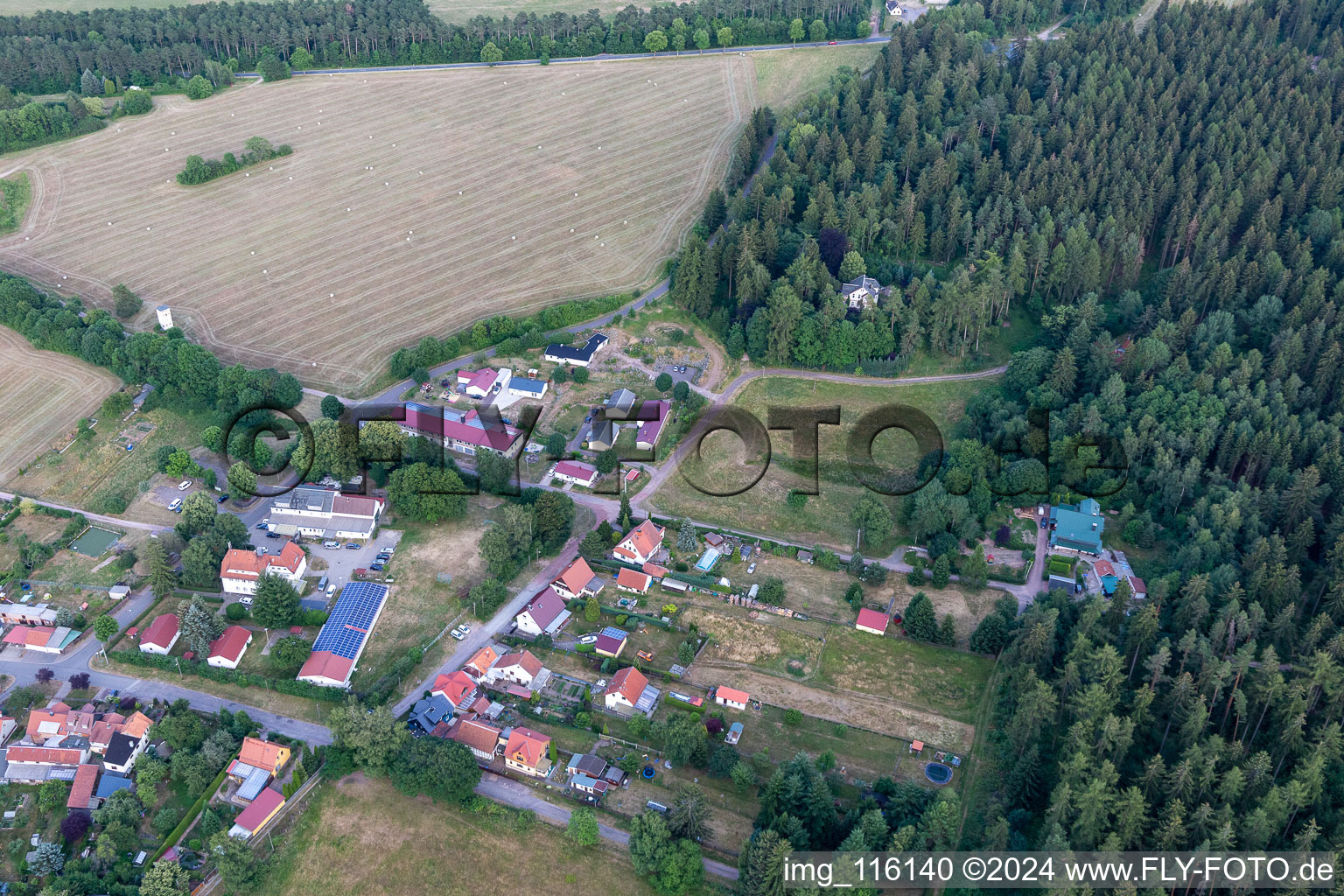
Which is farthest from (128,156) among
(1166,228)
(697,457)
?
(1166,228)

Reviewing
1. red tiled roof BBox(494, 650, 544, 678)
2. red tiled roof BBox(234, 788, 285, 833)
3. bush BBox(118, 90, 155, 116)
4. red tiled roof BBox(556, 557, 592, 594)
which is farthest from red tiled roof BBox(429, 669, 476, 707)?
bush BBox(118, 90, 155, 116)

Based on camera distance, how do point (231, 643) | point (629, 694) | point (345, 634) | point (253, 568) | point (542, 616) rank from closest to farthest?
point (629, 694), point (231, 643), point (345, 634), point (542, 616), point (253, 568)

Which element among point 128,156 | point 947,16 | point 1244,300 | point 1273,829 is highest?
point 947,16

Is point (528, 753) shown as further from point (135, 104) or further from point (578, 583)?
point (135, 104)

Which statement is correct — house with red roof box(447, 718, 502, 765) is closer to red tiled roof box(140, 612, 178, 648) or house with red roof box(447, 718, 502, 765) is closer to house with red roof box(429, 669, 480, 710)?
house with red roof box(429, 669, 480, 710)

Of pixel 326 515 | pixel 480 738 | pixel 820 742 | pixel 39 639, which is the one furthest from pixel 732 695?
pixel 39 639

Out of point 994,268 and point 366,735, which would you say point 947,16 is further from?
point 366,735

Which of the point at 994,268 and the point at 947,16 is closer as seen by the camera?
the point at 994,268
